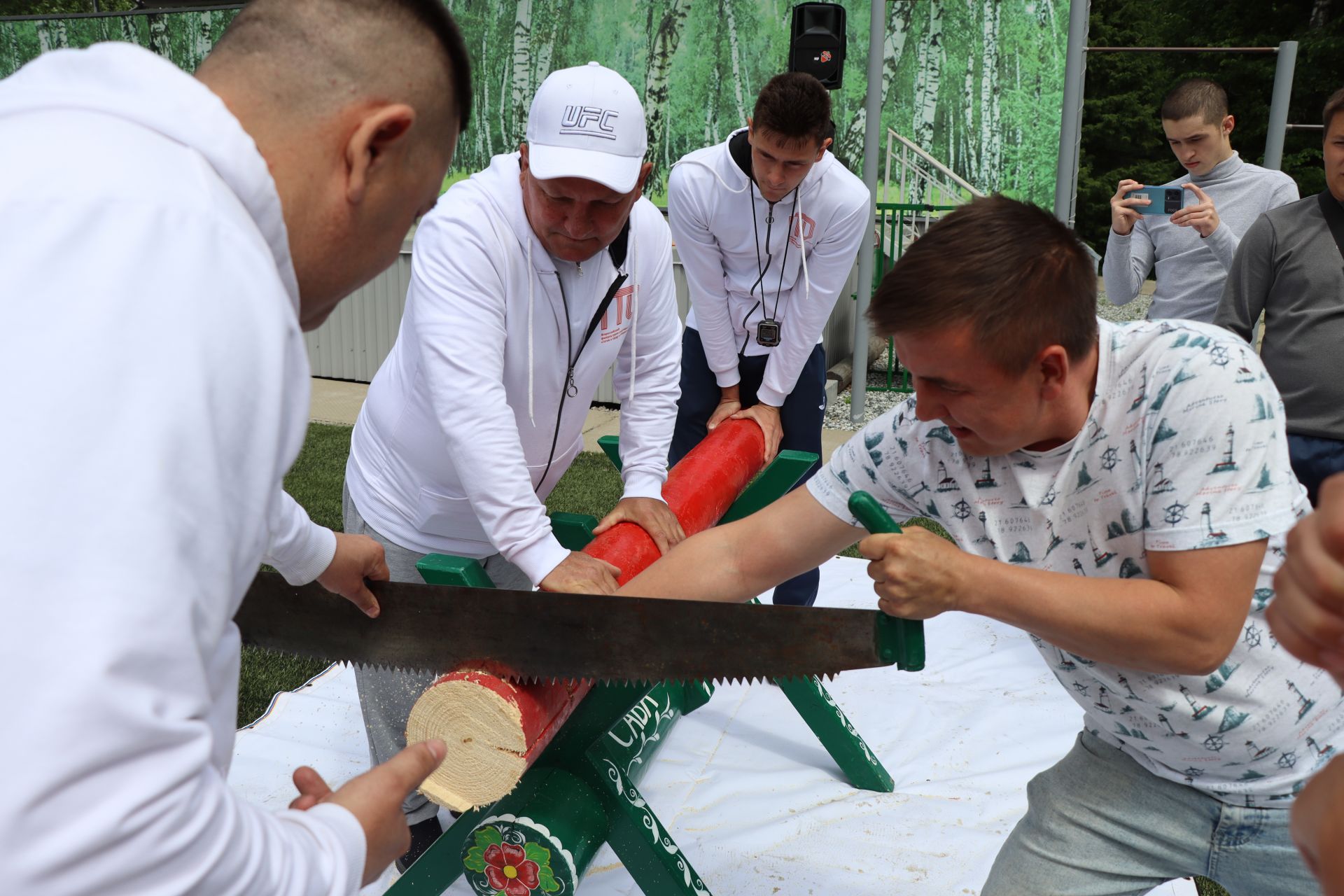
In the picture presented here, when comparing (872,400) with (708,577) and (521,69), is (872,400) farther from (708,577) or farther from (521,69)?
(708,577)

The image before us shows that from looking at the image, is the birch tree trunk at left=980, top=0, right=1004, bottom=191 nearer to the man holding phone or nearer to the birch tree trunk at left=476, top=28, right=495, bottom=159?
the birch tree trunk at left=476, top=28, right=495, bottom=159

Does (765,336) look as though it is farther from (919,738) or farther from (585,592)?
(585,592)

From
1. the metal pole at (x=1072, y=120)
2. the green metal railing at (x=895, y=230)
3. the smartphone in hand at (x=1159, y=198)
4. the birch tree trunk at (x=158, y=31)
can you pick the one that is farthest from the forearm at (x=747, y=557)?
the birch tree trunk at (x=158, y=31)

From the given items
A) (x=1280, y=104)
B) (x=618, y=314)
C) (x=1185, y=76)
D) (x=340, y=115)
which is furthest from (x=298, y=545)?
(x=1185, y=76)

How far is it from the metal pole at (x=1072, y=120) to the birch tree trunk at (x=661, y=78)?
3.84 metres

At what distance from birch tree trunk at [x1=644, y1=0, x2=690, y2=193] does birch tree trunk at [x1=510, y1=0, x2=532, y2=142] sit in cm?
127

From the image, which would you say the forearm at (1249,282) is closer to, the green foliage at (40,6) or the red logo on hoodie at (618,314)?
the red logo on hoodie at (618,314)

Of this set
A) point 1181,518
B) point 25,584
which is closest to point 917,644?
point 1181,518

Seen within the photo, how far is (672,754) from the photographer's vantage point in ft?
13.1

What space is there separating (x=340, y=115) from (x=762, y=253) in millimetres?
3662

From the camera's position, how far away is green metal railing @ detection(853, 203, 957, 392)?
32.7 feet

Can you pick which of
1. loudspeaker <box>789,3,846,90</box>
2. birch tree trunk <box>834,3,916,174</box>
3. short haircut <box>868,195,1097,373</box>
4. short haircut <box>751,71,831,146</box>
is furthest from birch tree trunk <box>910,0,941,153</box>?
short haircut <box>868,195,1097,373</box>

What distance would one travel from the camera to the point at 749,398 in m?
4.98

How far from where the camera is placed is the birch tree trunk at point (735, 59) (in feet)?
33.3
